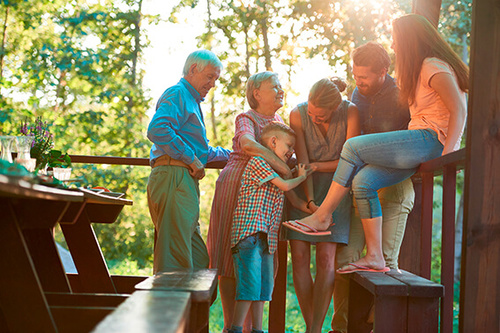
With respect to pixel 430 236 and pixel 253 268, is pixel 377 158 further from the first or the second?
pixel 253 268

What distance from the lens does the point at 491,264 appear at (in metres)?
1.95

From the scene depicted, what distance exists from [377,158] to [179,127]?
0.97 metres

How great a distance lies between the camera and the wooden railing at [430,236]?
89.7 inches

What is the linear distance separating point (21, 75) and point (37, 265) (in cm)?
1148

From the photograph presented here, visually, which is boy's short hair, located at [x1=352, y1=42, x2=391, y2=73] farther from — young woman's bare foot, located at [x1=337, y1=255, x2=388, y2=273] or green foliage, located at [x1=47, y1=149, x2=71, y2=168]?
green foliage, located at [x1=47, y1=149, x2=71, y2=168]

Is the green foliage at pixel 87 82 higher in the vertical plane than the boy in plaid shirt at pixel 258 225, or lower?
higher

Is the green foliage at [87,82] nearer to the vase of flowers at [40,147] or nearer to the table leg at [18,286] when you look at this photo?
the vase of flowers at [40,147]

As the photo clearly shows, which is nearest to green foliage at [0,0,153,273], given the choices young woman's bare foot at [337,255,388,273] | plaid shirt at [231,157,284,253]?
plaid shirt at [231,157,284,253]

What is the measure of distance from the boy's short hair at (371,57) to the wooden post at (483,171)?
85 cm

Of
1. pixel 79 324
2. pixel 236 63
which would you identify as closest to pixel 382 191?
pixel 79 324

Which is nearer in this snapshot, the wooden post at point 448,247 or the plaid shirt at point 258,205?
the wooden post at point 448,247

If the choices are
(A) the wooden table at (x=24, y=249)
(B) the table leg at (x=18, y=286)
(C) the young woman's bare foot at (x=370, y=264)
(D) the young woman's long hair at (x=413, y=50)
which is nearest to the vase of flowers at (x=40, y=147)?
(A) the wooden table at (x=24, y=249)

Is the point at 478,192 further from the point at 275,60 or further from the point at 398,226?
the point at 275,60

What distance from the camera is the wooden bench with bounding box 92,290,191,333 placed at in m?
1.29
